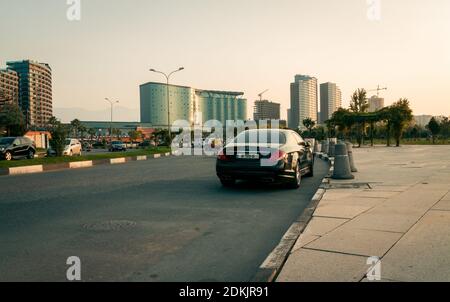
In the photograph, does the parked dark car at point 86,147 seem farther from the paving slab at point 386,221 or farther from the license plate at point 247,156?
the paving slab at point 386,221

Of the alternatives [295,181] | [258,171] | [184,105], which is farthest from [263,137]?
[184,105]

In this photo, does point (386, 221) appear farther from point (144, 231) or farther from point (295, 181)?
point (295, 181)

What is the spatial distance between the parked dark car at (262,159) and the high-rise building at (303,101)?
117439mm

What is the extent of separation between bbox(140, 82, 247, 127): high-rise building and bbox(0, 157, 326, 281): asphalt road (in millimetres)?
134719

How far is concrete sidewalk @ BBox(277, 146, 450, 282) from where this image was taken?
3287 mm

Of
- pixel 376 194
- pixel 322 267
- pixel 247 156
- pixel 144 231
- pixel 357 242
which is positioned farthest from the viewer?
pixel 247 156

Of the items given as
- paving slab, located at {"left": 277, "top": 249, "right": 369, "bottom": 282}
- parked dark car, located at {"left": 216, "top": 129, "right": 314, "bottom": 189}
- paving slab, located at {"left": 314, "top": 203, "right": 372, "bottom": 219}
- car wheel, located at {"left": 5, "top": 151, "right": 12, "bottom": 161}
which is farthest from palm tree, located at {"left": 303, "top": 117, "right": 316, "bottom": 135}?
paving slab, located at {"left": 277, "top": 249, "right": 369, "bottom": 282}

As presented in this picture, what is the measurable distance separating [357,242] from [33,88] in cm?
16002

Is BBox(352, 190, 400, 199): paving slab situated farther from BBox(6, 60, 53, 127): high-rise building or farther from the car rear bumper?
BBox(6, 60, 53, 127): high-rise building

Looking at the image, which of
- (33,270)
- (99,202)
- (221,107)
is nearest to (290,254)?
(33,270)

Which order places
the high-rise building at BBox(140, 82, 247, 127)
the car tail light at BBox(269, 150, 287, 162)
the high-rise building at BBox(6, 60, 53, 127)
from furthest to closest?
the high-rise building at BBox(140, 82, 247, 127) → the high-rise building at BBox(6, 60, 53, 127) → the car tail light at BBox(269, 150, 287, 162)

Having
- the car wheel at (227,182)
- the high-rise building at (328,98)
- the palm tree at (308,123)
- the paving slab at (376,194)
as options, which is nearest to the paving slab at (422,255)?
the paving slab at (376,194)

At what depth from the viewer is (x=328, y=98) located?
134 m

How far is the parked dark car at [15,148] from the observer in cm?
2238
